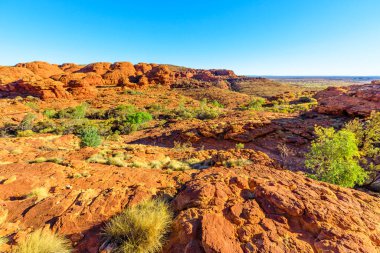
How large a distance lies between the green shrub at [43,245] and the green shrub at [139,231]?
1.79ft

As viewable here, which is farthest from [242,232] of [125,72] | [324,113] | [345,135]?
[125,72]

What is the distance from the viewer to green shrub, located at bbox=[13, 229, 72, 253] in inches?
95.5

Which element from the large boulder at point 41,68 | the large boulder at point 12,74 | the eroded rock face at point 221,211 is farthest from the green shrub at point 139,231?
the large boulder at point 41,68

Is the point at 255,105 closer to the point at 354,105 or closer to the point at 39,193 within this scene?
the point at 354,105

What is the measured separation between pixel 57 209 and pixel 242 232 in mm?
3147

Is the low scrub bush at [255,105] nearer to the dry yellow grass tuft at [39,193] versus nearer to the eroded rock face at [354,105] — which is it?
the eroded rock face at [354,105]

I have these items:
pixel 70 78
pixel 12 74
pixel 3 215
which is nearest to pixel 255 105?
pixel 3 215

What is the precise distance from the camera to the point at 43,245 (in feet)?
8.19

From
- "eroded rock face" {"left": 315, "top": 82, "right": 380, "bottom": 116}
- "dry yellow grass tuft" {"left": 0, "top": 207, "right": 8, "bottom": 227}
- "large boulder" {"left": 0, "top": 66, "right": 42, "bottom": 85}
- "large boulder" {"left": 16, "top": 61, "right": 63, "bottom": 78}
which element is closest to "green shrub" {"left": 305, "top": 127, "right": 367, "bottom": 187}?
"dry yellow grass tuft" {"left": 0, "top": 207, "right": 8, "bottom": 227}

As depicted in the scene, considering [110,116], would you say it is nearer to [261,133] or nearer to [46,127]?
[46,127]

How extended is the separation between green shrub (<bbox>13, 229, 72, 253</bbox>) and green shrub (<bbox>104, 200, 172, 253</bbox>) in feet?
1.79

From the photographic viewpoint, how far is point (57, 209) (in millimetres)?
3354

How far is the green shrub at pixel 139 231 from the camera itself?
2541 millimetres

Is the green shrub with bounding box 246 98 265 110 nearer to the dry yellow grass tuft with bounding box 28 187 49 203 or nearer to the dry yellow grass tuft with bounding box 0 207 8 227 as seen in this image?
the dry yellow grass tuft with bounding box 28 187 49 203
